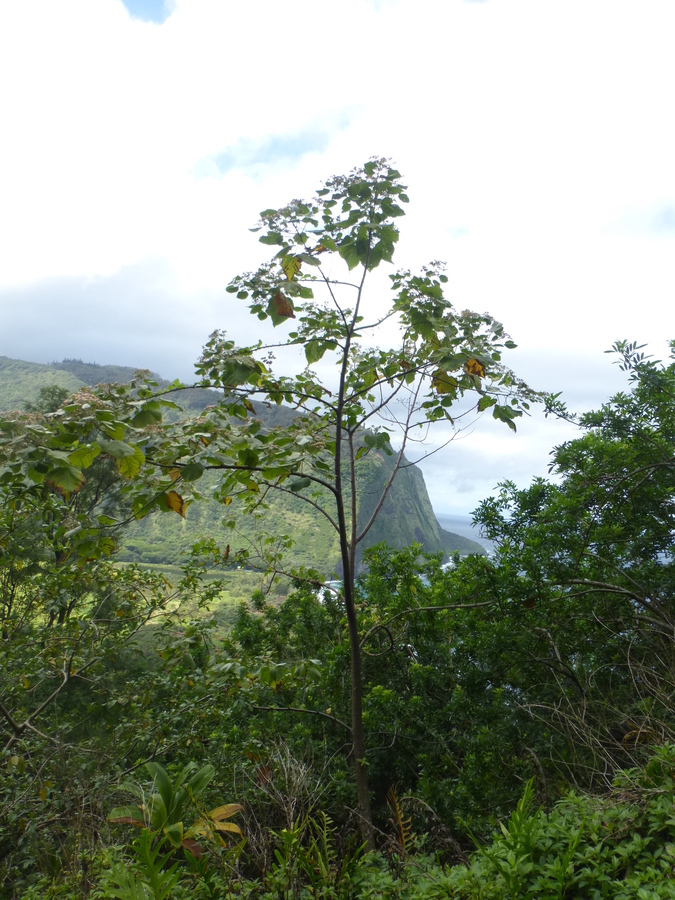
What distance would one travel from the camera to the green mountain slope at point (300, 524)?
4.02 meters

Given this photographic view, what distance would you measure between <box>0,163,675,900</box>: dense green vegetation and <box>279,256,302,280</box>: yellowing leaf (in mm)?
69

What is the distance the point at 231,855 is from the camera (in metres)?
1.97

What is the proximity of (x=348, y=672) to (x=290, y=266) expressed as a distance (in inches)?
158

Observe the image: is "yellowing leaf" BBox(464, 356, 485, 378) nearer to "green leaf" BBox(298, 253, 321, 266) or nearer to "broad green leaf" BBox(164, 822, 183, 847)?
"green leaf" BBox(298, 253, 321, 266)

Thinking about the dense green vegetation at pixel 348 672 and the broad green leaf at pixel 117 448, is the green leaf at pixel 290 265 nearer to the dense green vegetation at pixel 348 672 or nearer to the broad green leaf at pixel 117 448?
the dense green vegetation at pixel 348 672

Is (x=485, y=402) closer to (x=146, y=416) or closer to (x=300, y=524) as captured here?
(x=146, y=416)

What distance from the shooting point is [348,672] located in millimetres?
4914

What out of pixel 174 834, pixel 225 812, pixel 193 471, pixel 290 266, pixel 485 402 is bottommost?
pixel 225 812

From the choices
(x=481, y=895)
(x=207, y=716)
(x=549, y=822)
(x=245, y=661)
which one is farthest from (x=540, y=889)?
(x=207, y=716)

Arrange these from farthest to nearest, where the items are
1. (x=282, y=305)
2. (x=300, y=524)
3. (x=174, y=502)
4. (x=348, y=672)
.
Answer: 1. (x=300, y=524)
2. (x=348, y=672)
3. (x=282, y=305)
4. (x=174, y=502)

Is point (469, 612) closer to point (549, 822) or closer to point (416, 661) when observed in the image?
point (416, 661)

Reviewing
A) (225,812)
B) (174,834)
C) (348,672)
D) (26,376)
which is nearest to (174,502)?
(174,834)

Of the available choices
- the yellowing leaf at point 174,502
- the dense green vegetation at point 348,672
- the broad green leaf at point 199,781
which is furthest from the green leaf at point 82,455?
the broad green leaf at point 199,781

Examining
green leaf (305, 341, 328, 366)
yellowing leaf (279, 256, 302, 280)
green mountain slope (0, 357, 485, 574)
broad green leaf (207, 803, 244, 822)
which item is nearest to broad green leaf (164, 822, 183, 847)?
broad green leaf (207, 803, 244, 822)
